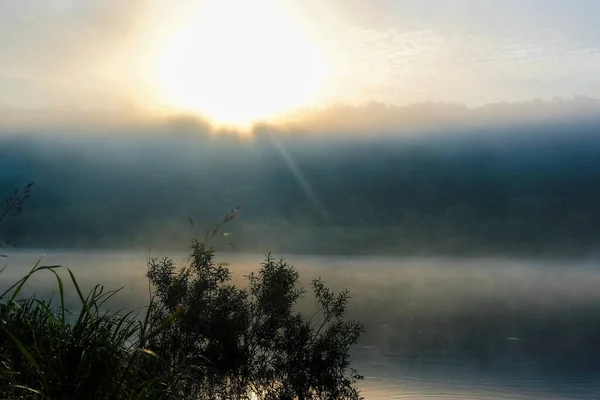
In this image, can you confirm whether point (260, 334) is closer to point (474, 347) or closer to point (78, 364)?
point (78, 364)

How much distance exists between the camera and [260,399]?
57.7 ft

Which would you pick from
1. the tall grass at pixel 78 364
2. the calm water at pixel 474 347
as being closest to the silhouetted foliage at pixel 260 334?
the calm water at pixel 474 347

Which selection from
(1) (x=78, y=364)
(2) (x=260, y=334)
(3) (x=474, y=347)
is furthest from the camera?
(3) (x=474, y=347)

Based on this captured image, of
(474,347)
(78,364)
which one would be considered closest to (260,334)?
(78,364)

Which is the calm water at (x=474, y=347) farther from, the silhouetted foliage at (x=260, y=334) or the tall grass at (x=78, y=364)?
the tall grass at (x=78, y=364)

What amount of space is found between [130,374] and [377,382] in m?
41.6

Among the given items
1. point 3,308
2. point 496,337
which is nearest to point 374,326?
point 496,337

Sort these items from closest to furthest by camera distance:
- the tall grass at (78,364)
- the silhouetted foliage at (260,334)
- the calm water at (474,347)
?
1. the tall grass at (78,364)
2. the silhouetted foliage at (260,334)
3. the calm water at (474,347)

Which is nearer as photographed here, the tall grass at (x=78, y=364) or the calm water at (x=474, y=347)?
the tall grass at (x=78, y=364)

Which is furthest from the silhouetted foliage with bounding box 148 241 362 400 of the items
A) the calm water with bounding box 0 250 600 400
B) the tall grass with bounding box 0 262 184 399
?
Answer: the tall grass with bounding box 0 262 184 399

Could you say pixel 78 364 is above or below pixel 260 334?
below

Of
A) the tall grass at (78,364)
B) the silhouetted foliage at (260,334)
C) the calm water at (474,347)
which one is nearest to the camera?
the tall grass at (78,364)

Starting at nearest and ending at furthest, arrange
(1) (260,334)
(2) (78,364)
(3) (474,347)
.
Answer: (2) (78,364), (1) (260,334), (3) (474,347)

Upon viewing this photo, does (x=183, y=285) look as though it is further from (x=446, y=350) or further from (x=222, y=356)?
(x=446, y=350)
